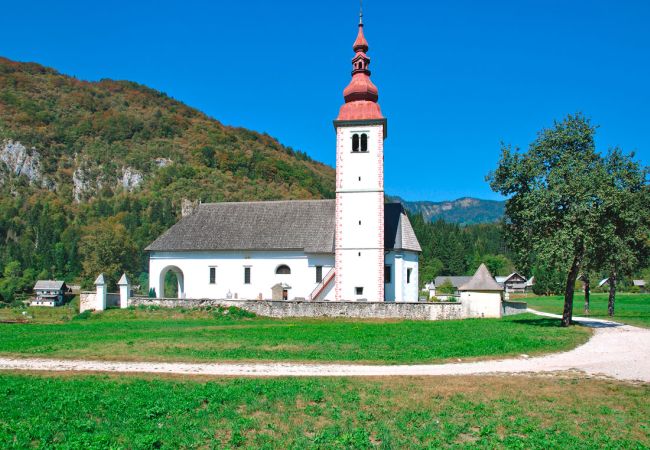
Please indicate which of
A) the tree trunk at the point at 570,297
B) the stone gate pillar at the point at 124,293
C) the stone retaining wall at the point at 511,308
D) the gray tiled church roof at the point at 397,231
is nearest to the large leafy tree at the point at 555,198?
the tree trunk at the point at 570,297

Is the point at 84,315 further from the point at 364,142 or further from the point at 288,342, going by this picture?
the point at 364,142

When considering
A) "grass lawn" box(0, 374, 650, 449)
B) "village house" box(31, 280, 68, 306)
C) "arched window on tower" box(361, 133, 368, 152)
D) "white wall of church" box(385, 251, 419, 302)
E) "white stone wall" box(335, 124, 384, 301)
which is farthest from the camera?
"village house" box(31, 280, 68, 306)

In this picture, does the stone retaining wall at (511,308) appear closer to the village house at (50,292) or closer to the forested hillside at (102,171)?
the forested hillside at (102,171)

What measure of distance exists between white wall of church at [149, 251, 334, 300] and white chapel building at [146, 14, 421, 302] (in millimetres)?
80

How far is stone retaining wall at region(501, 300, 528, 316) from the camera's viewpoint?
1542 inches

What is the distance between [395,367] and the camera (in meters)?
16.8

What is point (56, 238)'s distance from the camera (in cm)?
10569

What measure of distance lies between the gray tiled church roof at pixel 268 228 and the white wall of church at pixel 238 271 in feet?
2.26

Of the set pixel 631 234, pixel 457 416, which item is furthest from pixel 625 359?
pixel 631 234

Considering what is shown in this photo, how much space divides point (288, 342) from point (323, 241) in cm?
2224

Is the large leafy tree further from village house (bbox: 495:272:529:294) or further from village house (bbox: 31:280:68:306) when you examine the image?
village house (bbox: 495:272:529:294)

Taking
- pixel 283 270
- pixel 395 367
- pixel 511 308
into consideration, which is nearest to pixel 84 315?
pixel 283 270

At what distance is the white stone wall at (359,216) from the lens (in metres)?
41.3

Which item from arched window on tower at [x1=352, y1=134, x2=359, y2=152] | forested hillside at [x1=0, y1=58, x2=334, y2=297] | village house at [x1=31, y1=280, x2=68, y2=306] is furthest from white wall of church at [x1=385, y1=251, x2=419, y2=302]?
village house at [x1=31, y1=280, x2=68, y2=306]
